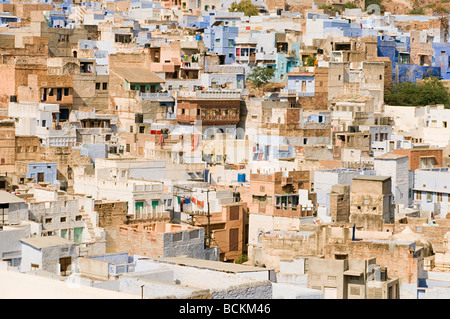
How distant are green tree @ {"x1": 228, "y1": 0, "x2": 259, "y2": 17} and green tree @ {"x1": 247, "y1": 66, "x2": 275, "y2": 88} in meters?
16.9

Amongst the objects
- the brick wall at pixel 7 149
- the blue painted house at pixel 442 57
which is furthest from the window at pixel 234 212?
the blue painted house at pixel 442 57

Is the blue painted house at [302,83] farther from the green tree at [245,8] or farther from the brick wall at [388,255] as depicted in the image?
the brick wall at [388,255]

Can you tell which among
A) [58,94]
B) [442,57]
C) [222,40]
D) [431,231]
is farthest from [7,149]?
[442,57]

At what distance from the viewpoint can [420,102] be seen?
53.7 metres

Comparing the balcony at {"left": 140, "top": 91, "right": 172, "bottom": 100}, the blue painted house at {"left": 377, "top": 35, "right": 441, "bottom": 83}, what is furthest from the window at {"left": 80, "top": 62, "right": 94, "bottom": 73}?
the blue painted house at {"left": 377, "top": 35, "right": 441, "bottom": 83}

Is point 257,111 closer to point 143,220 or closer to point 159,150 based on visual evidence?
point 159,150

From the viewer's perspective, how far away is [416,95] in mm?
53875

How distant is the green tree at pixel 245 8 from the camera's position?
72188mm

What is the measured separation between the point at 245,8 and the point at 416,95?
839 inches

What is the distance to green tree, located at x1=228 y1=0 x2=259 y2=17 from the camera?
2842 inches

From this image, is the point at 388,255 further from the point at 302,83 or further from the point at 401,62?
the point at 401,62

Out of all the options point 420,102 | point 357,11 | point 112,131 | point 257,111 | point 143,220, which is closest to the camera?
point 143,220
